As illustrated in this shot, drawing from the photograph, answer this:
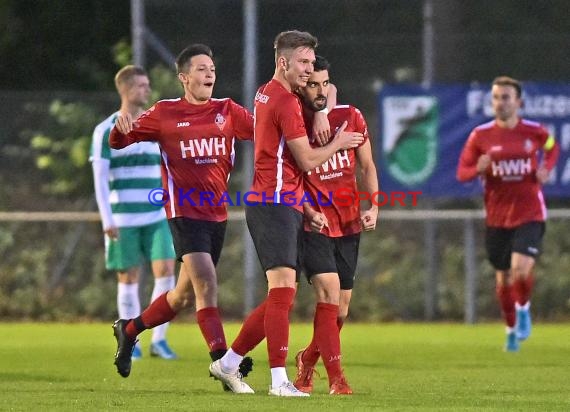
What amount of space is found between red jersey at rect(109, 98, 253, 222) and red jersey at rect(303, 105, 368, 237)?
579 mm

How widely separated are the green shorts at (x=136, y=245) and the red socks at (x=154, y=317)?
2.17 m

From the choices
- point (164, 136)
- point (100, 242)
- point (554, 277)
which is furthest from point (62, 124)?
point (164, 136)

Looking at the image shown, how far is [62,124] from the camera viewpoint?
19.4 meters

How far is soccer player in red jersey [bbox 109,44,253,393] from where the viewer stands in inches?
392

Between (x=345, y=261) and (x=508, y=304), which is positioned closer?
(x=345, y=261)

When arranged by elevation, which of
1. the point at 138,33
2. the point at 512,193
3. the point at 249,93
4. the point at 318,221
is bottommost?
the point at 512,193

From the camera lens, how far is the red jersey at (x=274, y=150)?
8.99 m

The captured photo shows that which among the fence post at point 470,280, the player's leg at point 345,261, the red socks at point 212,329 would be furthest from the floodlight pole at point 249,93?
the red socks at point 212,329

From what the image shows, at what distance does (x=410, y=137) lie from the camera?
17312mm

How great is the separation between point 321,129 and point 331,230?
0.81 metres

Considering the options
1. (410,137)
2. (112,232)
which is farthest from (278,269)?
(410,137)

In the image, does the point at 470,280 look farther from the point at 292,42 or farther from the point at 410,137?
the point at 292,42

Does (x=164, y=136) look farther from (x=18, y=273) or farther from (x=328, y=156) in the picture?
(x=18, y=273)

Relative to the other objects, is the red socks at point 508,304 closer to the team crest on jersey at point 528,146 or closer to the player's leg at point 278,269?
the team crest on jersey at point 528,146
